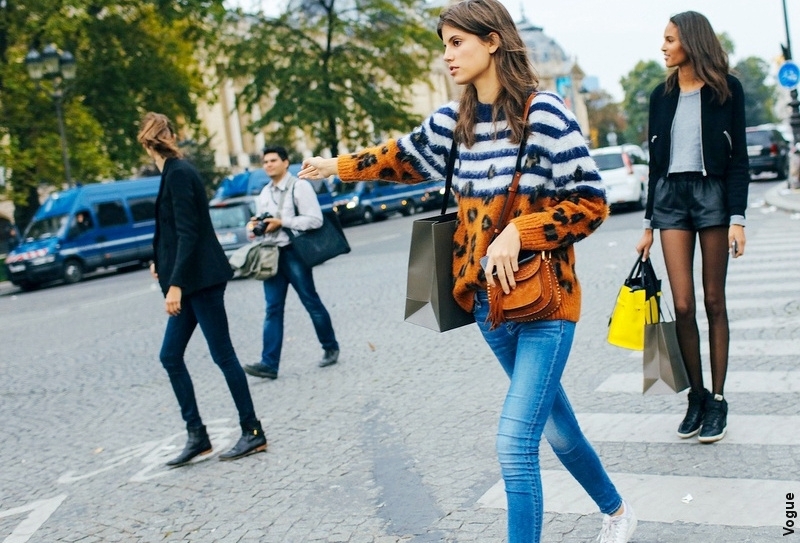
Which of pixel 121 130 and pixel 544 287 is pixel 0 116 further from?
pixel 544 287

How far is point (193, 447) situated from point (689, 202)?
295cm

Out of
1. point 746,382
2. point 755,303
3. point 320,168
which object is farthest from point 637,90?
point 320,168

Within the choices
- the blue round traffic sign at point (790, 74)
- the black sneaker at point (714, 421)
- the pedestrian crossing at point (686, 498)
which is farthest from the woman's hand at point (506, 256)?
the blue round traffic sign at point (790, 74)

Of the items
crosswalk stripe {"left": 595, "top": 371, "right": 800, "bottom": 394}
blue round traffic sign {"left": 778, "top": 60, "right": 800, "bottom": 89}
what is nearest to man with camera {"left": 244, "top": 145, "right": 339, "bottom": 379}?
crosswalk stripe {"left": 595, "top": 371, "right": 800, "bottom": 394}

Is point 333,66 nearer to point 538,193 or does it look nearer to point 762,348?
point 762,348

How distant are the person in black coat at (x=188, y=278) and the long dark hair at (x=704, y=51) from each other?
260cm

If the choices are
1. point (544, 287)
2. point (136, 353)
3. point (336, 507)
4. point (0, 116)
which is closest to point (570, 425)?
point (544, 287)

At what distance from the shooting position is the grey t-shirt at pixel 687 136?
4.48 m

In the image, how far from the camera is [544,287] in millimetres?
2896

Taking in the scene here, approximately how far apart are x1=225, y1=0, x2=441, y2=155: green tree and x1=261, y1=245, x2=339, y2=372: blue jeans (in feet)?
103

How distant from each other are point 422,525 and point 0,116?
1086 inches

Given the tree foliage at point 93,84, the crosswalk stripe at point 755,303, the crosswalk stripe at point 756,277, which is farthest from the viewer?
the tree foliage at point 93,84

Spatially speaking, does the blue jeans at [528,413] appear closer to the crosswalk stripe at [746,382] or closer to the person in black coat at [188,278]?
the person in black coat at [188,278]

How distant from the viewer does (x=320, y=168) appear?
3408mm
